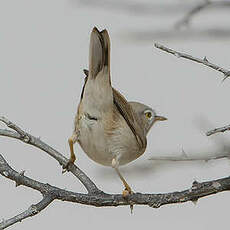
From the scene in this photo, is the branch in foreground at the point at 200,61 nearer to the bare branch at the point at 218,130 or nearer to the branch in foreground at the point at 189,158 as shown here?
the bare branch at the point at 218,130

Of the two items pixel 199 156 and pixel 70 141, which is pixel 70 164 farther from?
pixel 199 156

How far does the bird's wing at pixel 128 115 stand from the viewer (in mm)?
3035

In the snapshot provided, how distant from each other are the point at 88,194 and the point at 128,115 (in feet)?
4.06

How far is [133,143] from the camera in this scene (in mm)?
3207

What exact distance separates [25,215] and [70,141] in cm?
114

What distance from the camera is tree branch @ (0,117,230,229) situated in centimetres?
176

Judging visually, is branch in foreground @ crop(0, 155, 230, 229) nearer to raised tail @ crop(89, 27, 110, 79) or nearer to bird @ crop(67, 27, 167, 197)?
bird @ crop(67, 27, 167, 197)

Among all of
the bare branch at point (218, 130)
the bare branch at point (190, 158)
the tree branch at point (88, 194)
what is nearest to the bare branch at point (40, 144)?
the tree branch at point (88, 194)

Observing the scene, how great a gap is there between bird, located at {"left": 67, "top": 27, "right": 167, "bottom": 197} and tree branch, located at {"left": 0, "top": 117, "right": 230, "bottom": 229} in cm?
70

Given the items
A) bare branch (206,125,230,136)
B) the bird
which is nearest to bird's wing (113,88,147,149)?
the bird

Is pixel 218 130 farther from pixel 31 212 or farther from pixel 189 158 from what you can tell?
pixel 31 212

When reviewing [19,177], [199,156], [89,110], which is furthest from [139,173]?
[89,110]

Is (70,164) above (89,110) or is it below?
below

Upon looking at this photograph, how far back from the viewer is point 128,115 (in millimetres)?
3111
